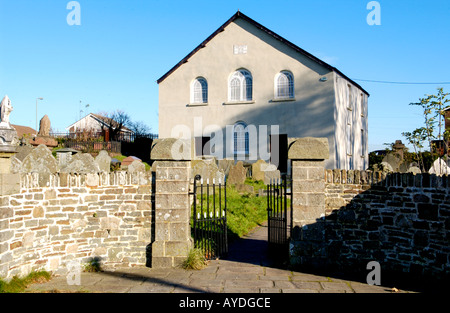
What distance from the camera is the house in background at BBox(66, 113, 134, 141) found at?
1171 inches

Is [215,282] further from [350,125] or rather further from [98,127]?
[98,127]

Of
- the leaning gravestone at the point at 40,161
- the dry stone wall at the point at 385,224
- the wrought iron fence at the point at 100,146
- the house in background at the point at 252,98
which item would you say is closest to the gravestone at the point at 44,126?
the wrought iron fence at the point at 100,146

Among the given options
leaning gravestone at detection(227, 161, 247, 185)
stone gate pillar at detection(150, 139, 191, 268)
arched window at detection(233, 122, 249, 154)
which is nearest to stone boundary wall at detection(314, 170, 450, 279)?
stone gate pillar at detection(150, 139, 191, 268)

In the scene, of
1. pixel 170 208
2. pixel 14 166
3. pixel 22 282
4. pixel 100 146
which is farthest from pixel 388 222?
pixel 100 146

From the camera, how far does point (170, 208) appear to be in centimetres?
769

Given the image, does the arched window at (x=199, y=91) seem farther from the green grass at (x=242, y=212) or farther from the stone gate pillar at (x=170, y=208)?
the stone gate pillar at (x=170, y=208)

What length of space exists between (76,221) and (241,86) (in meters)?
17.3

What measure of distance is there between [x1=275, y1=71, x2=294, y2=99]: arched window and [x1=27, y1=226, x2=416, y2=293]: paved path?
15.9m

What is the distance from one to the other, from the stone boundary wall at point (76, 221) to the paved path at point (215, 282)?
376 millimetres

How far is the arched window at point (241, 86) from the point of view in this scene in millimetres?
23219

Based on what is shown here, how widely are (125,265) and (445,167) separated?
24.6ft

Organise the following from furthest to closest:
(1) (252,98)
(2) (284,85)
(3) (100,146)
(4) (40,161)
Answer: (3) (100,146)
(1) (252,98)
(2) (284,85)
(4) (40,161)

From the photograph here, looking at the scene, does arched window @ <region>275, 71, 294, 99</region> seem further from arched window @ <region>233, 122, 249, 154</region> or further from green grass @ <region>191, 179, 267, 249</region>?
green grass @ <region>191, 179, 267, 249</region>
